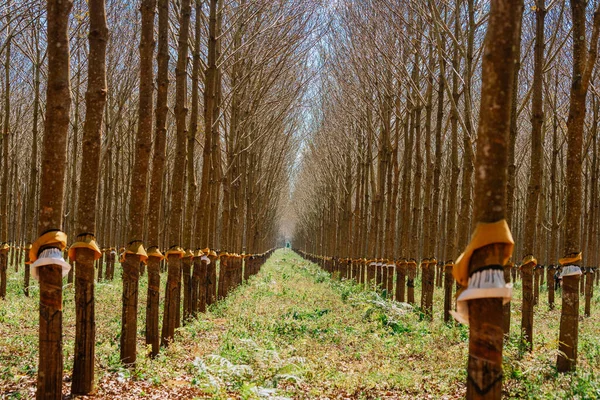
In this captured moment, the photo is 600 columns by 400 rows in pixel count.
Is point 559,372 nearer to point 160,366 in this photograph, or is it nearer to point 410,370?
point 410,370

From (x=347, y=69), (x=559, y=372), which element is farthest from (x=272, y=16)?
(x=559, y=372)

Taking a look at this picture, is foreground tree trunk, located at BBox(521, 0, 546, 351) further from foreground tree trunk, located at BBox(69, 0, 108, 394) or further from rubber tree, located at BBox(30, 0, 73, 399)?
rubber tree, located at BBox(30, 0, 73, 399)

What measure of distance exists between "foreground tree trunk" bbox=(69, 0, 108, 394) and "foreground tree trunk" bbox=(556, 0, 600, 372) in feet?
15.3

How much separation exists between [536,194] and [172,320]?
201 inches

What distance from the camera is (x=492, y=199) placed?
105 inches

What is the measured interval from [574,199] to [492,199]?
3694 millimetres

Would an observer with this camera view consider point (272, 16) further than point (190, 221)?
Yes

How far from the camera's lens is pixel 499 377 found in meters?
2.60

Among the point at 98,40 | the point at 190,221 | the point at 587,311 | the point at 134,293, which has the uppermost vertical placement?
the point at 98,40

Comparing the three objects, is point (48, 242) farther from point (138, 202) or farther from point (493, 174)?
point (493, 174)

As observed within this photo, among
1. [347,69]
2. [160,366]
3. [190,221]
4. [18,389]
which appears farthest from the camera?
[347,69]

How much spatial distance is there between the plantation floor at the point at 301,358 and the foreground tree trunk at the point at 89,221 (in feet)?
1.06

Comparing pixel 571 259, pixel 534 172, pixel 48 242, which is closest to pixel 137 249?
pixel 48 242

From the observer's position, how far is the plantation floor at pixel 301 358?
526cm
